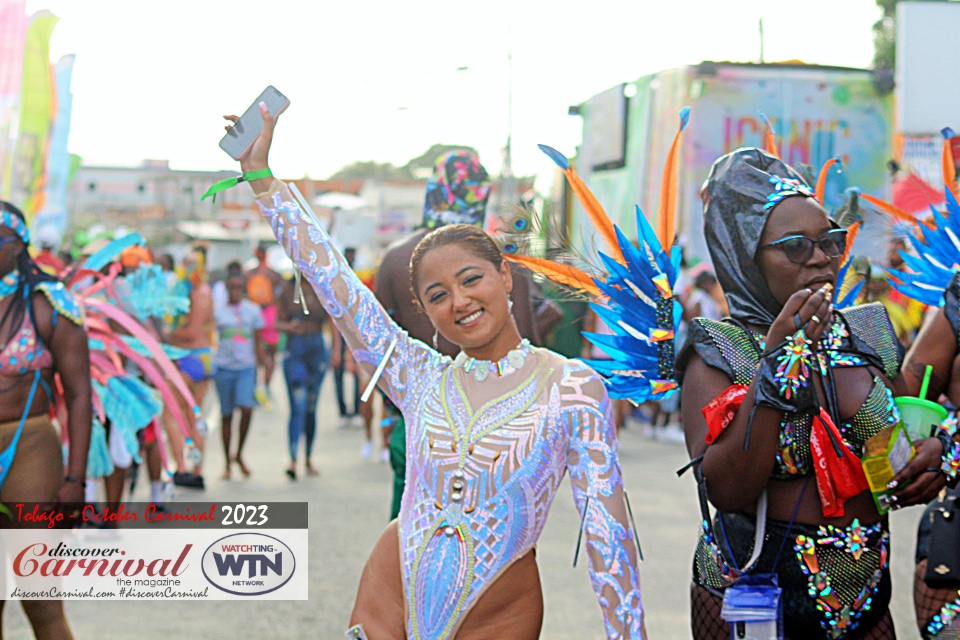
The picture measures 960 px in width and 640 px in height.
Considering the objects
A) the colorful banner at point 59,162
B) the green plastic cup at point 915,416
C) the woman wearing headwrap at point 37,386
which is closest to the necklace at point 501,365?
the green plastic cup at point 915,416

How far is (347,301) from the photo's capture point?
10.1ft

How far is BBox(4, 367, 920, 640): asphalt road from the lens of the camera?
19.5 ft

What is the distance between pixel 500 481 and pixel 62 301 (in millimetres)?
2696

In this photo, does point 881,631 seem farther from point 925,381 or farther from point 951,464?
point 925,381

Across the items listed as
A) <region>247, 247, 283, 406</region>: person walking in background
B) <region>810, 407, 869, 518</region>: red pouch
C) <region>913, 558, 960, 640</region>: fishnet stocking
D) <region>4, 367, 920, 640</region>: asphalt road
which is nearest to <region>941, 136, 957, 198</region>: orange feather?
<region>913, 558, 960, 640</region>: fishnet stocking

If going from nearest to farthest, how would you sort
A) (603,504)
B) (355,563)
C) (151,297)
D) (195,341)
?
(603,504)
(355,563)
(151,297)
(195,341)

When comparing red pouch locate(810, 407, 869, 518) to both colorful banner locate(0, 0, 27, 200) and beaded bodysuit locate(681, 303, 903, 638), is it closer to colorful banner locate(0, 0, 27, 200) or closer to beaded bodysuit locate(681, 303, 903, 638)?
beaded bodysuit locate(681, 303, 903, 638)

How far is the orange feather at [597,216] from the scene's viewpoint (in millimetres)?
3451

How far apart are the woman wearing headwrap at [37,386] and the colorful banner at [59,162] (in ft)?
22.7

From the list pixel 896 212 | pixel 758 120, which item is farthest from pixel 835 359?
pixel 758 120

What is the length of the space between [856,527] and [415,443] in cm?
113

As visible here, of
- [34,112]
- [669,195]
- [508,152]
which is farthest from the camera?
[508,152]

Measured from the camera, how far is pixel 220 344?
1037 centimetres

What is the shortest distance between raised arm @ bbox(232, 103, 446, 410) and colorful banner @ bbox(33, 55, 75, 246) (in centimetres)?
895
